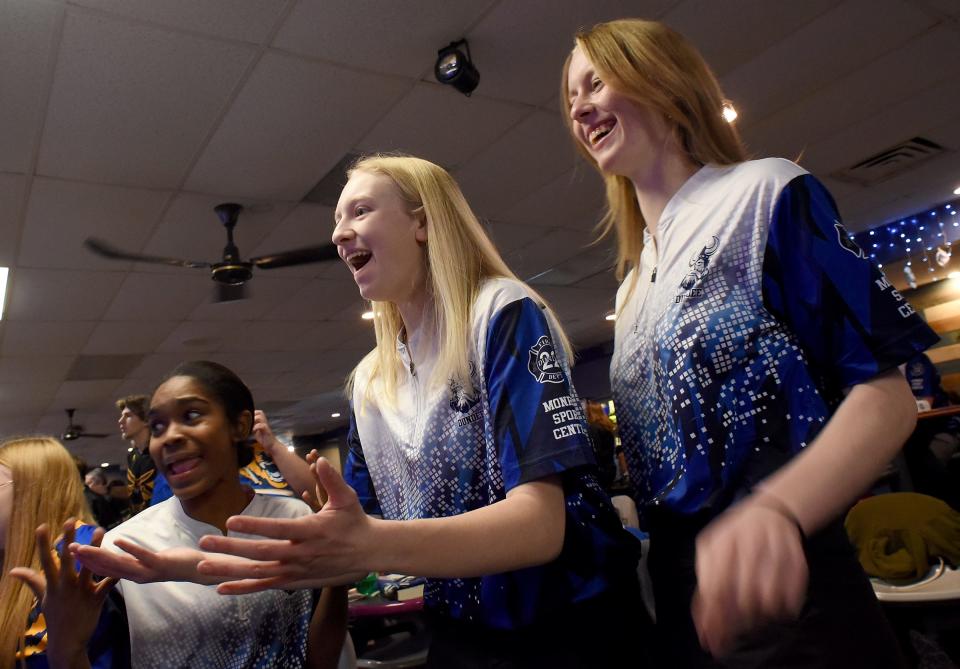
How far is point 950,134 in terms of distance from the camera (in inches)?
197

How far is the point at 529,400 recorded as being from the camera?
852mm

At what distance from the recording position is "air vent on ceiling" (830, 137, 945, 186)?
516cm

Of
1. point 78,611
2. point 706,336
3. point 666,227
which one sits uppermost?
point 666,227

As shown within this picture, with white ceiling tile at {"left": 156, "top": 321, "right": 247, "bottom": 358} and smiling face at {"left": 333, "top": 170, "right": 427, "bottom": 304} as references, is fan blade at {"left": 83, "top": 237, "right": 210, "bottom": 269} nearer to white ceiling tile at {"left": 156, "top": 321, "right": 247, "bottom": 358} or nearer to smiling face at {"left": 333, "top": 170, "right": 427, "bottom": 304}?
white ceiling tile at {"left": 156, "top": 321, "right": 247, "bottom": 358}

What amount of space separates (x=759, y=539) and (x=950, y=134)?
5.85m

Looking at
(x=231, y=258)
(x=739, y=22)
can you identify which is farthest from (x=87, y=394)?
(x=739, y=22)

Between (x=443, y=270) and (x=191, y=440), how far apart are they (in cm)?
72

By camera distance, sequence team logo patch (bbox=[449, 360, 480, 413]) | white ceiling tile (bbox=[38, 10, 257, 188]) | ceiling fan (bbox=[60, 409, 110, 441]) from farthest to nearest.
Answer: ceiling fan (bbox=[60, 409, 110, 441])
white ceiling tile (bbox=[38, 10, 257, 188])
team logo patch (bbox=[449, 360, 480, 413])

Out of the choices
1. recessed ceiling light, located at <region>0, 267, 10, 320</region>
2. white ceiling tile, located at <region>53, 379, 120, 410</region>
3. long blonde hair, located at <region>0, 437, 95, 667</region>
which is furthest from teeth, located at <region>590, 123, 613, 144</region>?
white ceiling tile, located at <region>53, 379, 120, 410</region>

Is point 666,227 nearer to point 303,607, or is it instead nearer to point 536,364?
point 536,364

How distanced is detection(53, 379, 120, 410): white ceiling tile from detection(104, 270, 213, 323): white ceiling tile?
116 inches

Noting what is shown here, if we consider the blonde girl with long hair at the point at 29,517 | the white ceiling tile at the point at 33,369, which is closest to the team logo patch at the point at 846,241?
the blonde girl with long hair at the point at 29,517

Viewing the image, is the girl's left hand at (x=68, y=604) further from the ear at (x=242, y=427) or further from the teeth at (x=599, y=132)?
the teeth at (x=599, y=132)

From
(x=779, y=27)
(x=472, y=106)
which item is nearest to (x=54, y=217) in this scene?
(x=472, y=106)
